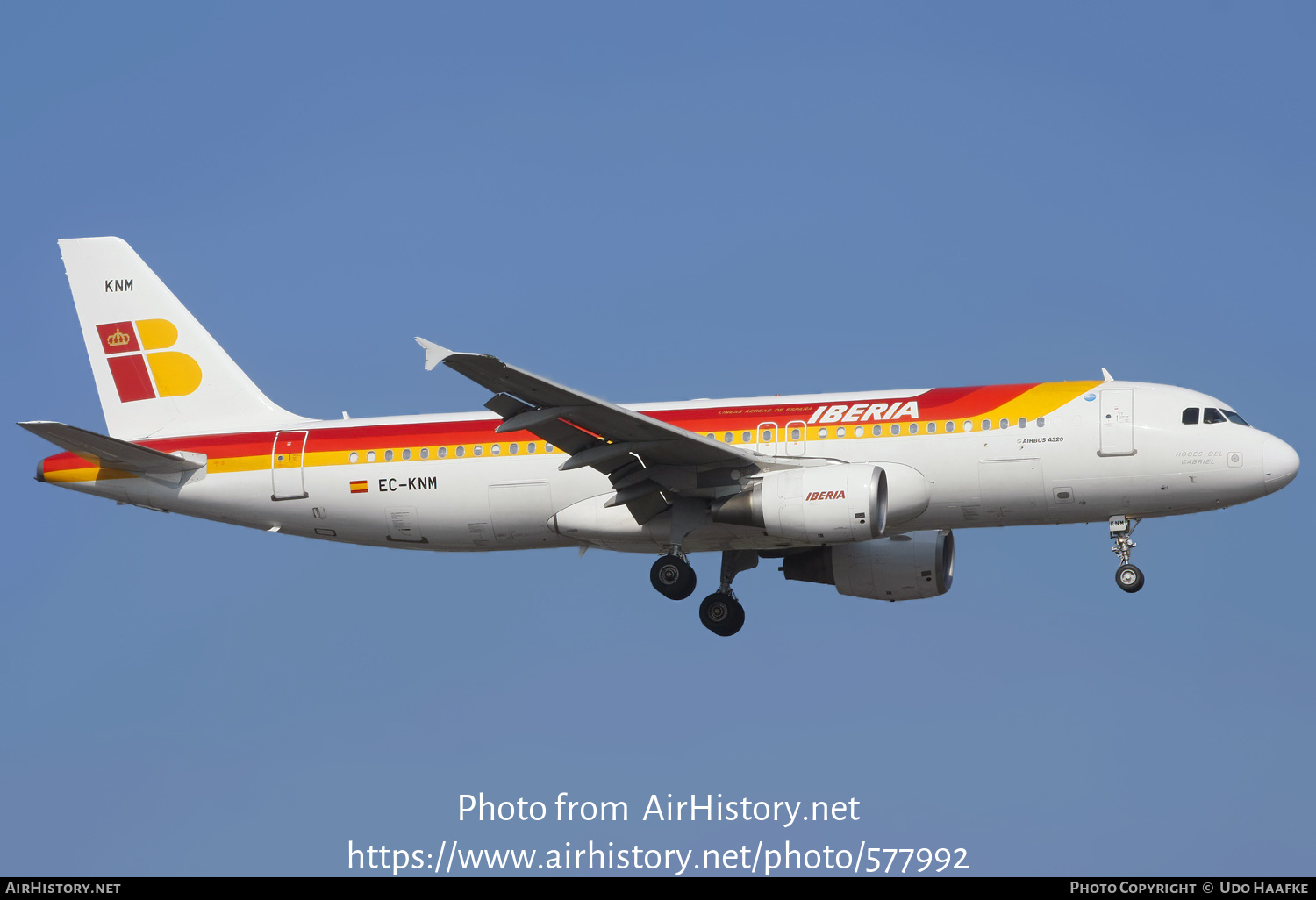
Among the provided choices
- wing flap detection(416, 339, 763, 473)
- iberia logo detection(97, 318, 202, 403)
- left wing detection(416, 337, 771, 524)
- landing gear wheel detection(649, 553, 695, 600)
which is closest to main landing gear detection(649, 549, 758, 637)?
landing gear wheel detection(649, 553, 695, 600)

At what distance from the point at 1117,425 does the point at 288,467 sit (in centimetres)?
1773

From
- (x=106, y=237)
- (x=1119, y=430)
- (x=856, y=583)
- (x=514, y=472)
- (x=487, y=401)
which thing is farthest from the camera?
(x=106, y=237)

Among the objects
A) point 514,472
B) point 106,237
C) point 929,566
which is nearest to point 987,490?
point 929,566

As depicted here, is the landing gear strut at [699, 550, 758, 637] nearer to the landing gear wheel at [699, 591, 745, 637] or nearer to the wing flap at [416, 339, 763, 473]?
the landing gear wheel at [699, 591, 745, 637]

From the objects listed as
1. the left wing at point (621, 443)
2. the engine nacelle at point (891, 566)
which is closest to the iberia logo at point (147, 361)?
the left wing at point (621, 443)

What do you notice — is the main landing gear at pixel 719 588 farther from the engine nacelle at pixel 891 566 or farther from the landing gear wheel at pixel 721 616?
the engine nacelle at pixel 891 566

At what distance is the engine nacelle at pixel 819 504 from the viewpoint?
Result: 29891 mm

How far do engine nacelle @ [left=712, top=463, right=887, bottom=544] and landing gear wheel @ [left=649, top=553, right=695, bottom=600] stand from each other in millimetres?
2095

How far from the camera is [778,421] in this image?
3234 cm

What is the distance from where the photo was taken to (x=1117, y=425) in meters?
31.0

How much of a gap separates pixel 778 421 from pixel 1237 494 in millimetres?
9298

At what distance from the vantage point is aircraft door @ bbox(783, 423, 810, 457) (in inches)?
1257

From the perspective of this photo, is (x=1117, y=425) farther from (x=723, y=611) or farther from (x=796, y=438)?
(x=723, y=611)

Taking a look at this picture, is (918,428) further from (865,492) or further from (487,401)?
(487,401)
